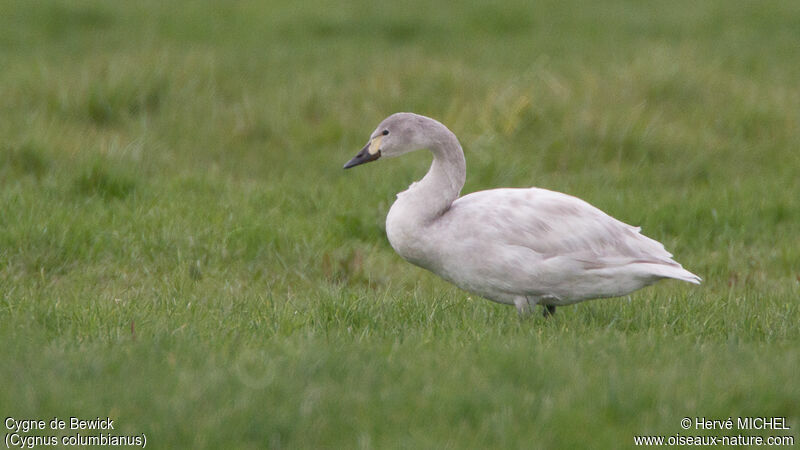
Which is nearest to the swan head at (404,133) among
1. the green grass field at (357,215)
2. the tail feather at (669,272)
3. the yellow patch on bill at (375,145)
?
the yellow patch on bill at (375,145)

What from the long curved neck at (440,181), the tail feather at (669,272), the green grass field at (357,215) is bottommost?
the green grass field at (357,215)

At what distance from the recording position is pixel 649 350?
4.71 m

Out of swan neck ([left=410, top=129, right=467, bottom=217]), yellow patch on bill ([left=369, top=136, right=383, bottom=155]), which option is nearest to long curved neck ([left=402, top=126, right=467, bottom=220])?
swan neck ([left=410, top=129, right=467, bottom=217])

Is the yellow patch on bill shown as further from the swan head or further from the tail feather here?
the tail feather

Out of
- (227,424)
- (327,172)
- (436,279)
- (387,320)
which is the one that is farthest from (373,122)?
(227,424)

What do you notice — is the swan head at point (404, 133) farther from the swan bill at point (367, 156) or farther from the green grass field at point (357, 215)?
the green grass field at point (357, 215)

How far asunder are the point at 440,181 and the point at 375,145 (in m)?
0.42

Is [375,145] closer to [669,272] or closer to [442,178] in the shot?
[442,178]

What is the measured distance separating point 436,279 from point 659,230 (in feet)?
6.04

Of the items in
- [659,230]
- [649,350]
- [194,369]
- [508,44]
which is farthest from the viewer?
[508,44]

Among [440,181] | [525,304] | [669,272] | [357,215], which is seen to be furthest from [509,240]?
[357,215]

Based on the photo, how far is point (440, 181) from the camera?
215 inches

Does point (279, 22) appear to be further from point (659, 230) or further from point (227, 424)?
point (227, 424)

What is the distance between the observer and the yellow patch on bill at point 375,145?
5602 millimetres
